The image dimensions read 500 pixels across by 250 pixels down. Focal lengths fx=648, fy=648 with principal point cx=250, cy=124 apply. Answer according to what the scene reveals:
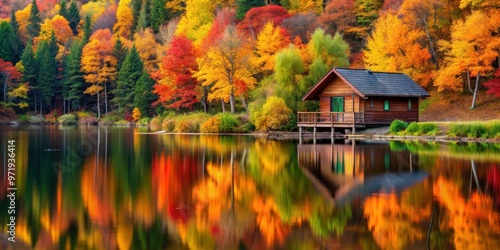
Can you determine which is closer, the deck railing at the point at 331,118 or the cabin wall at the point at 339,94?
the deck railing at the point at 331,118

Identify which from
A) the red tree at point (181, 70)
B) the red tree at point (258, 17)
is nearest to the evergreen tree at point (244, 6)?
the red tree at point (258, 17)

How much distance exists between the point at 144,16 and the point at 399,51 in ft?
194

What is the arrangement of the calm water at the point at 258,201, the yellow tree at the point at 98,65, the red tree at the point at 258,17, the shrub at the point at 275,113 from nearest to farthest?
1. the calm water at the point at 258,201
2. the shrub at the point at 275,113
3. the red tree at the point at 258,17
4. the yellow tree at the point at 98,65

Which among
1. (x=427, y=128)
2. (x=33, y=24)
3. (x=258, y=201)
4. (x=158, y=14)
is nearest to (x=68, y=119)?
(x=158, y=14)

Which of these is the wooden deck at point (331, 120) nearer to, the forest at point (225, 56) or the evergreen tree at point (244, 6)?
the forest at point (225, 56)

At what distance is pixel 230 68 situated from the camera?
54562 millimetres

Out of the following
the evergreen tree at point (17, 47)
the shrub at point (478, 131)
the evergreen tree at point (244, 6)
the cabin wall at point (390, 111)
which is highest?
the evergreen tree at point (244, 6)

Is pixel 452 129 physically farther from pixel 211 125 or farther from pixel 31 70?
pixel 31 70

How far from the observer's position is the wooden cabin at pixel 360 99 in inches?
1661

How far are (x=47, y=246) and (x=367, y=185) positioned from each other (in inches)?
397

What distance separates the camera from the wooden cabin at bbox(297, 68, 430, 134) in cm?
4219

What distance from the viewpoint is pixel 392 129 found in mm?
40625

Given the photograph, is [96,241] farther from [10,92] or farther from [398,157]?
[10,92]

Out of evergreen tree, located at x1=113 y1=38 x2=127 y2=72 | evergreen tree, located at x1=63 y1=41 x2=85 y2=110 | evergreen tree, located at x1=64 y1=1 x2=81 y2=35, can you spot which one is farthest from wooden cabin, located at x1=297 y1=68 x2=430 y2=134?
evergreen tree, located at x1=64 y1=1 x2=81 y2=35
